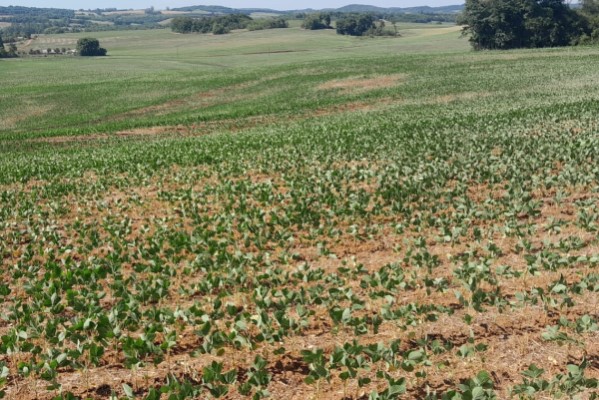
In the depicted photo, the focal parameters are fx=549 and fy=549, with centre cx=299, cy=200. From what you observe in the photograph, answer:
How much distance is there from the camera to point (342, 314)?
694cm

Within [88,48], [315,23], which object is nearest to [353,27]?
[315,23]

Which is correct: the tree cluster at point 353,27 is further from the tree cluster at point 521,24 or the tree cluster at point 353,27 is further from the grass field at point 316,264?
the grass field at point 316,264

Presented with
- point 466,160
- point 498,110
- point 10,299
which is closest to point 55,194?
point 10,299

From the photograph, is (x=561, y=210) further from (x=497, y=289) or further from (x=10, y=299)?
(x=10, y=299)

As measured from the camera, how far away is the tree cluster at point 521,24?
8675 cm

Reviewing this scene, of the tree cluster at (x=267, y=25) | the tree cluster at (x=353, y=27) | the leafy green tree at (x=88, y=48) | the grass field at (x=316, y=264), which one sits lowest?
the grass field at (x=316, y=264)

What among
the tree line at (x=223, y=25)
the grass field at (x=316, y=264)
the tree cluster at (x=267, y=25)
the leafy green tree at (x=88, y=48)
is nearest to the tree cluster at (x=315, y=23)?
the tree cluster at (x=267, y=25)

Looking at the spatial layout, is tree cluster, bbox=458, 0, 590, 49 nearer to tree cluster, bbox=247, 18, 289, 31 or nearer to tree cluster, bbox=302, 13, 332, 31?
tree cluster, bbox=302, 13, 332, 31

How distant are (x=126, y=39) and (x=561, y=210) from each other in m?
181

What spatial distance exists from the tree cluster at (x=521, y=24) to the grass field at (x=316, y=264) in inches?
2634

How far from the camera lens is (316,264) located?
988 centimetres

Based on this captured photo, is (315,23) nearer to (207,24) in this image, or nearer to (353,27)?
(353,27)

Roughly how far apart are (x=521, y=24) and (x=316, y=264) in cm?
9060

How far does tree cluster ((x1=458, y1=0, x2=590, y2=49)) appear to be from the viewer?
8675 cm
